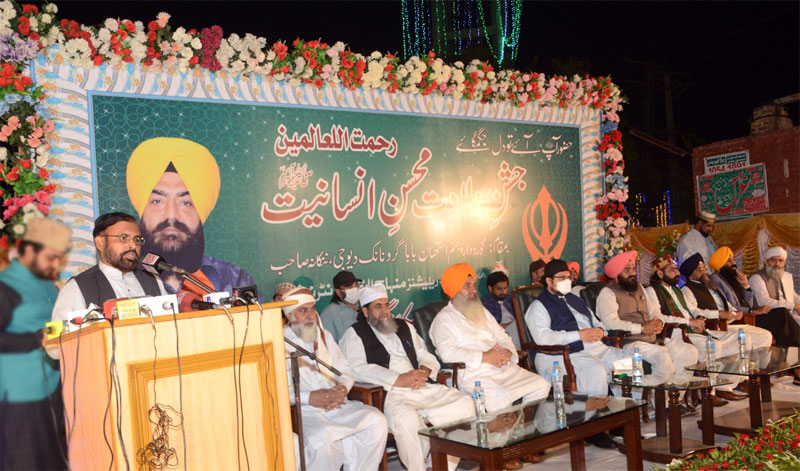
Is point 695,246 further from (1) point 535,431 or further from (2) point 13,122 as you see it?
(2) point 13,122

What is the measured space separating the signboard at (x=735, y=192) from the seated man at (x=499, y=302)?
763 centimetres

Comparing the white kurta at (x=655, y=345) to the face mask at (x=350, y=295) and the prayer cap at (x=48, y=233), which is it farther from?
the prayer cap at (x=48, y=233)

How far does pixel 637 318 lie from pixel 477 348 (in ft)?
6.16

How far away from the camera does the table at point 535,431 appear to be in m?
3.48

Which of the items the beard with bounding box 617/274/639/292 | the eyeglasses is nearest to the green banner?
the beard with bounding box 617/274/639/292

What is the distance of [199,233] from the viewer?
5.11m

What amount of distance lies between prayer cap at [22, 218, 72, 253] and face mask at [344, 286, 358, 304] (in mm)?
2998

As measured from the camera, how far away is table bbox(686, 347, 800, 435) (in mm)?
5055

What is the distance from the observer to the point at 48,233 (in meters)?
2.72

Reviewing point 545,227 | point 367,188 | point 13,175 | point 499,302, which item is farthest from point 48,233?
point 545,227

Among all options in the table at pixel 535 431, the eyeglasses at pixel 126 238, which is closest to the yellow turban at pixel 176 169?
the eyeglasses at pixel 126 238

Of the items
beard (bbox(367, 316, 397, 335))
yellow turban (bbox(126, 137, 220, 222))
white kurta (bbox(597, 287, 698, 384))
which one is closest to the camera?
yellow turban (bbox(126, 137, 220, 222))

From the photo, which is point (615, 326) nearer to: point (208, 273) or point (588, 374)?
point (588, 374)

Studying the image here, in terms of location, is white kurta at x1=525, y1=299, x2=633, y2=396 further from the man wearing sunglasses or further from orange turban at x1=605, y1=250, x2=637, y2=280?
the man wearing sunglasses
